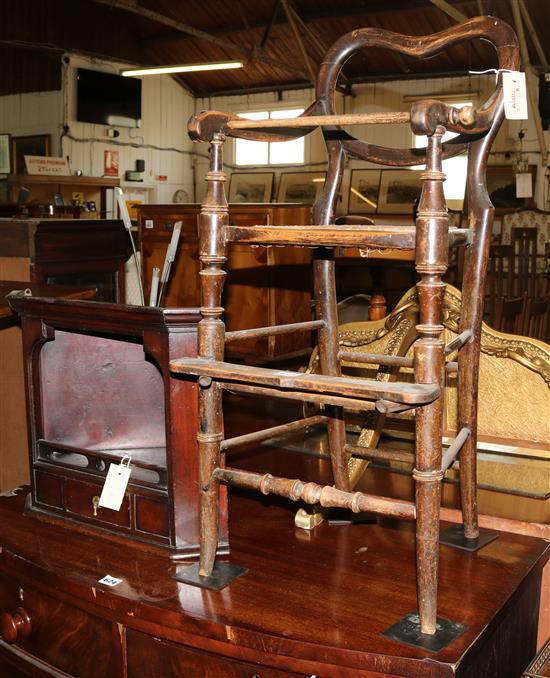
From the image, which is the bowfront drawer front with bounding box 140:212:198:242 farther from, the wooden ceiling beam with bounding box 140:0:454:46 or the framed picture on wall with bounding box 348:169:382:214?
the framed picture on wall with bounding box 348:169:382:214

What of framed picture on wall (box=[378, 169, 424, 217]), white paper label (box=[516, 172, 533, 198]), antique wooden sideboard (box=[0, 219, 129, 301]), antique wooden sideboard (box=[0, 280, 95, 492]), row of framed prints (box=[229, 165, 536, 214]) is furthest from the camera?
framed picture on wall (box=[378, 169, 424, 217])

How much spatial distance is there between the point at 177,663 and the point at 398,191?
11419 mm

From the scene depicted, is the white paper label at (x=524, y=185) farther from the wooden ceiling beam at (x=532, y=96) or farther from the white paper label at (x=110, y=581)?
the white paper label at (x=110, y=581)

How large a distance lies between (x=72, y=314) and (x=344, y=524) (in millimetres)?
814

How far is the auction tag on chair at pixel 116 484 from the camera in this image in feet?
5.79

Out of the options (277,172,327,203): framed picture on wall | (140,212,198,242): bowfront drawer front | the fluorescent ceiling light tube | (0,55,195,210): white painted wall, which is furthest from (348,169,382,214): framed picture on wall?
(140,212,198,242): bowfront drawer front

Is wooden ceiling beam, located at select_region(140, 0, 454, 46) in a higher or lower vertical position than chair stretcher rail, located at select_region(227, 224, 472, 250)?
higher

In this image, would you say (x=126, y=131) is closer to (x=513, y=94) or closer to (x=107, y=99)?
(x=107, y=99)

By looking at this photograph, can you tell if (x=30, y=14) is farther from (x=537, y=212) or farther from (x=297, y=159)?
(x=537, y=212)

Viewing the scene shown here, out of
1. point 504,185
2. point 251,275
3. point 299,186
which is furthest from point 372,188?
point 251,275

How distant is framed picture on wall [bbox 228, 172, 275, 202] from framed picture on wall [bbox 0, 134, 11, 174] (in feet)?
11.9

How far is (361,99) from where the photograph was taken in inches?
512

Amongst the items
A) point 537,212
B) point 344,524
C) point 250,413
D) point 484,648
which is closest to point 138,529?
point 344,524

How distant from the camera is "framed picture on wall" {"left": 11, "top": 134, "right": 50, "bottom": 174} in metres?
12.6
